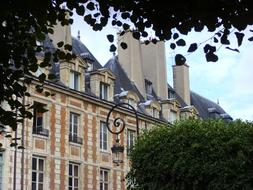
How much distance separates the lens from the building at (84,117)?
26.0m

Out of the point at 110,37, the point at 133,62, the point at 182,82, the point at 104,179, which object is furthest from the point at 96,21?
the point at 182,82

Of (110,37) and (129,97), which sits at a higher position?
(129,97)

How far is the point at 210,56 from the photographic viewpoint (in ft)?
22.5

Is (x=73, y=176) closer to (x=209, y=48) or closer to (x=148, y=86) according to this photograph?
(x=148, y=86)

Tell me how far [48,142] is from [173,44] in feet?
66.7

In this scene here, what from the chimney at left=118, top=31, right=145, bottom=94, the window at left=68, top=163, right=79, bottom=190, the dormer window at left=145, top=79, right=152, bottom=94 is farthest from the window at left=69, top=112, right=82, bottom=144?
the dormer window at left=145, top=79, right=152, bottom=94

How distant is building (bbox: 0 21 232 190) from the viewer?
26.0 metres

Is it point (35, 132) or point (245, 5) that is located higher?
point (35, 132)

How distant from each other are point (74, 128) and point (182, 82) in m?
14.2

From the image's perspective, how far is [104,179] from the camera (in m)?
30.5

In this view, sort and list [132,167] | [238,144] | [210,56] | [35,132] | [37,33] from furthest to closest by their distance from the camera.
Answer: [35,132] → [132,167] → [238,144] → [37,33] → [210,56]

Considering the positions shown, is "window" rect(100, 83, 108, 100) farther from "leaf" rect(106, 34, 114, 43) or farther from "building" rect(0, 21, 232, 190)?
"leaf" rect(106, 34, 114, 43)

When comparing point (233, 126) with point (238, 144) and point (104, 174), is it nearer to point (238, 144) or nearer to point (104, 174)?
point (238, 144)

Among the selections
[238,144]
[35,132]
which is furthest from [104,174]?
[238,144]
